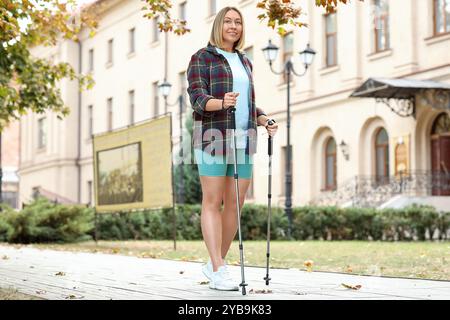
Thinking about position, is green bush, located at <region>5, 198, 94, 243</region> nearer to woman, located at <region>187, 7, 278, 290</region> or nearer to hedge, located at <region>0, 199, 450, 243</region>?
hedge, located at <region>0, 199, 450, 243</region>

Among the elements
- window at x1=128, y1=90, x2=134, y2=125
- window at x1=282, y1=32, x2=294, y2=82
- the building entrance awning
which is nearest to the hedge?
the building entrance awning

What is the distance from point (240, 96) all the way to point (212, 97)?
0.26 metres

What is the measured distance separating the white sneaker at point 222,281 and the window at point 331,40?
25918mm

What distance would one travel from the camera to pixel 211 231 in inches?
256

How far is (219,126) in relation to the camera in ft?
21.2

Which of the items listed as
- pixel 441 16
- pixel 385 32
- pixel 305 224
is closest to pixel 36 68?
pixel 305 224

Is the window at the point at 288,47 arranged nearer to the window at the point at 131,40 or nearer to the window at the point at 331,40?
the window at the point at 331,40

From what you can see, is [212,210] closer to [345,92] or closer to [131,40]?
[345,92]

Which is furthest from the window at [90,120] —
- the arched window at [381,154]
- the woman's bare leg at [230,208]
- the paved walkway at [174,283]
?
the woman's bare leg at [230,208]

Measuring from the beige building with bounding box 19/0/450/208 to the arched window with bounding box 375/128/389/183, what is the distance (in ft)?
0.12

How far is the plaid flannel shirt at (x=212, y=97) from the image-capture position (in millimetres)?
6434

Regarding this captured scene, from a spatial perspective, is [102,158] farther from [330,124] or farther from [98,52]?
[98,52]
